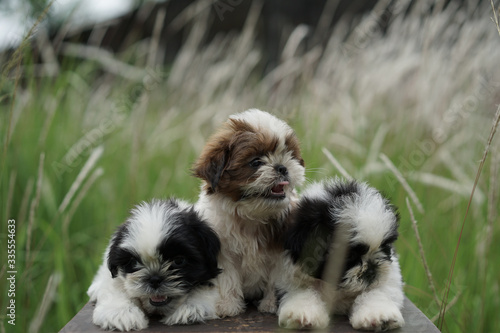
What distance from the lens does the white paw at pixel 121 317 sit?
6.15ft

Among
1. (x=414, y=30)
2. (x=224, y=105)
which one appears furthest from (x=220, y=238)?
(x=414, y=30)

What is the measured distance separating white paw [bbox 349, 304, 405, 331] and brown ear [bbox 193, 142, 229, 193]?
2.25 ft

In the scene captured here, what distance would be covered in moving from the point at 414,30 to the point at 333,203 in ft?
8.99

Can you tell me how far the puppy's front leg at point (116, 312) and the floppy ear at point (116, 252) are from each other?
0.27 feet

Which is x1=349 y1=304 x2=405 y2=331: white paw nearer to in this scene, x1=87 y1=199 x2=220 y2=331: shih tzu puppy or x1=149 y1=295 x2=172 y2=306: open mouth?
x1=87 y1=199 x2=220 y2=331: shih tzu puppy

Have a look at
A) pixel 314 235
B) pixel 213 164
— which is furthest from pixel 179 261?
pixel 314 235

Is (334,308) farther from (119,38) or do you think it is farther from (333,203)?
(119,38)

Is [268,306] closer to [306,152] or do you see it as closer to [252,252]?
[252,252]

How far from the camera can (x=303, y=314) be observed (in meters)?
1.83

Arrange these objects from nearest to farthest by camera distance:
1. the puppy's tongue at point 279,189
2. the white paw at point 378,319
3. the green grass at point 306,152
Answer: the white paw at point 378,319
the puppy's tongue at point 279,189
the green grass at point 306,152

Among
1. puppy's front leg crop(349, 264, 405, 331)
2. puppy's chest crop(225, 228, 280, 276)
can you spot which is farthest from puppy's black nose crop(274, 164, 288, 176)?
puppy's front leg crop(349, 264, 405, 331)

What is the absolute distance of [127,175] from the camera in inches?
148

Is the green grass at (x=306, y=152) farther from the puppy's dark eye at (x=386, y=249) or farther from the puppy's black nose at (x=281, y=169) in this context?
the puppy's black nose at (x=281, y=169)

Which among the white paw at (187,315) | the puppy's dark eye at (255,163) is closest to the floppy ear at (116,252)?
the white paw at (187,315)
